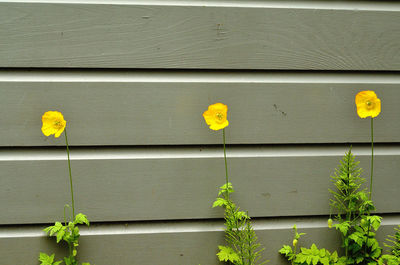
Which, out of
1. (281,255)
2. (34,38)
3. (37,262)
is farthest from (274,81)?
(37,262)

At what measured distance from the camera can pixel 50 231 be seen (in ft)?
5.12

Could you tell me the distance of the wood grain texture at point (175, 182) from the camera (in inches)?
60.4

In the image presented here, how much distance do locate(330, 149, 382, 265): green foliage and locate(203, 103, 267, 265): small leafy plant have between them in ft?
1.48

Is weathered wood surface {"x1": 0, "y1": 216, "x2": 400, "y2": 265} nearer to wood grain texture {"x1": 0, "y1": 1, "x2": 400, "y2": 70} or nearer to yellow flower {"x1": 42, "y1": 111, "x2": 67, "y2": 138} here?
yellow flower {"x1": 42, "y1": 111, "x2": 67, "y2": 138}

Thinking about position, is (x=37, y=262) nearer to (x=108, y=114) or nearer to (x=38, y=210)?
(x=38, y=210)

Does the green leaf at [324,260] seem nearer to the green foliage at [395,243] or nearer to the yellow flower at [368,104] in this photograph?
the green foliage at [395,243]

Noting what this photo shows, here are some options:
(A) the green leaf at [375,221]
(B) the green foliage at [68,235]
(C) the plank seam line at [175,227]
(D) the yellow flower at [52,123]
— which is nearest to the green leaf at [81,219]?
(B) the green foliage at [68,235]

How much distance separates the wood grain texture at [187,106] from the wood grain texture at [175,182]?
0.08 metres

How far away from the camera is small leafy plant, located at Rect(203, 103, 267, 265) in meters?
1.39

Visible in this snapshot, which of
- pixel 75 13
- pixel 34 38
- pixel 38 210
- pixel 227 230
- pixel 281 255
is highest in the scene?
pixel 75 13

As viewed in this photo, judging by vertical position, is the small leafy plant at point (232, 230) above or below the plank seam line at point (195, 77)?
below

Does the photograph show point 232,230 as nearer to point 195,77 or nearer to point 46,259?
point 195,77

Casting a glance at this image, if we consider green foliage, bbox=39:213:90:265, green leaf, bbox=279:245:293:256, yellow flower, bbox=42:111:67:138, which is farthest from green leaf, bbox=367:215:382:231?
yellow flower, bbox=42:111:67:138

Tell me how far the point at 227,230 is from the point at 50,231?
0.92m
